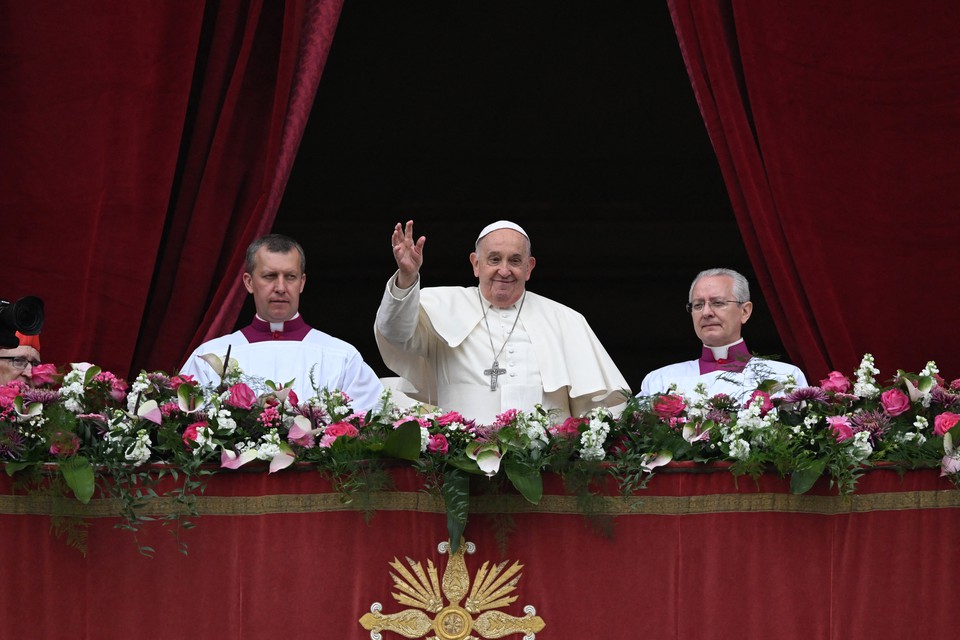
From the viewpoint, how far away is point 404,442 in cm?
399

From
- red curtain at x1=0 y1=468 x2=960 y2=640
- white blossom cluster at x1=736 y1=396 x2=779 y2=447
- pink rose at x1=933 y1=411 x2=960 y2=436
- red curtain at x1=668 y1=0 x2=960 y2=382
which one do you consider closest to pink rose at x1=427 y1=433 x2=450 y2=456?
red curtain at x1=0 y1=468 x2=960 y2=640

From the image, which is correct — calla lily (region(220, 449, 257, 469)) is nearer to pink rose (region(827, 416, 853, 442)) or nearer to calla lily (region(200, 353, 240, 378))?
calla lily (region(200, 353, 240, 378))

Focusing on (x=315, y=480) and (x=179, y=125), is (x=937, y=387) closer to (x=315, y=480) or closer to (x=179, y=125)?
(x=315, y=480)

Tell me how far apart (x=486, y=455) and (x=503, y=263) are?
4.38 ft

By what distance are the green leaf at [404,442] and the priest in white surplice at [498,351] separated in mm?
1049

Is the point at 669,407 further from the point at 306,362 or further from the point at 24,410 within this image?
the point at 24,410

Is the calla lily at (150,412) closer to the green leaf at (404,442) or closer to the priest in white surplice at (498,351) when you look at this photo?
the green leaf at (404,442)

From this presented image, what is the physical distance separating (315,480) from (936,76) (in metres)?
3.16

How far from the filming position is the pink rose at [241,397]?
408 centimetres

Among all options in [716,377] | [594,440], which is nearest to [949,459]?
[716,377]

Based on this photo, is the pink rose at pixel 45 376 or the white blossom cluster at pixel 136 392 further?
the pink rose at pixel 45 376

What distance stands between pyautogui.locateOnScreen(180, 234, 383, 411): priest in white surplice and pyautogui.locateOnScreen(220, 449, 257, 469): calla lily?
111cm

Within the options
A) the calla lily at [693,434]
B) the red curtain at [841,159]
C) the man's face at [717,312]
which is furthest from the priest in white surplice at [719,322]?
the calla lily at [693,434]

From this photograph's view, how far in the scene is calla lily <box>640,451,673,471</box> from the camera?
4.09 meters
